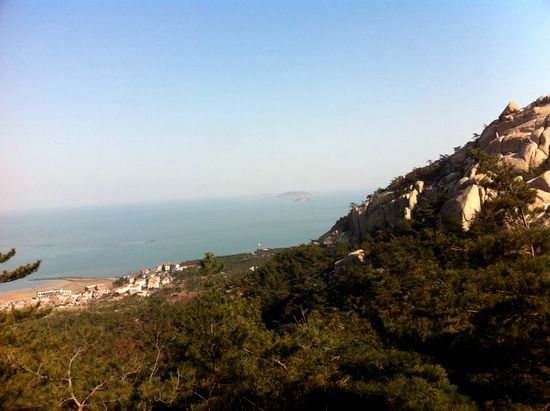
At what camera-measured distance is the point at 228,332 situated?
1252cm

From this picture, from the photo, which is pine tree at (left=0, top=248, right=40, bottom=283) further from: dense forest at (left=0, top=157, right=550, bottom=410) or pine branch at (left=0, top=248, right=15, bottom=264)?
dense forest at (left=0, top=157, right=550, bottom=410)

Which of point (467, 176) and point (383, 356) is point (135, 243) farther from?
point (383, 356)

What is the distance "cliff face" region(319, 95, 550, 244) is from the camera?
A: 960 inches

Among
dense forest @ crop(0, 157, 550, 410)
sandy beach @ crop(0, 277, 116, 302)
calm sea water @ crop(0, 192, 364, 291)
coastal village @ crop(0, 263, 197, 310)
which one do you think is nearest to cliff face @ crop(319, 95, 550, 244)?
dense forest @ crop(0, 157, 550, 410)

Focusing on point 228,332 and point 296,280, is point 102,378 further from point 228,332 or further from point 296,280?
point 296,280

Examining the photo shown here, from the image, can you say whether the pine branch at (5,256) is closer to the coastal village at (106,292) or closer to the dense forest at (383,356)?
the dense forest at (383,356)

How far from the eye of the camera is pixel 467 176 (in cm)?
2739

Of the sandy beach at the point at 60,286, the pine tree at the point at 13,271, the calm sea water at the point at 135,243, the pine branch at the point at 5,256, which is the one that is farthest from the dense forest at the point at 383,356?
the calm sea water at the point at 135,243

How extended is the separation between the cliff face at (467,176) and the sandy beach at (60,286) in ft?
213

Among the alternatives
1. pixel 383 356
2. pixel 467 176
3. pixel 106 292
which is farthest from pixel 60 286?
pixel 383 356

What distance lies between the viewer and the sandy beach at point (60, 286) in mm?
75531

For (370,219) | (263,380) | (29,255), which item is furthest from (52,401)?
(29,255)

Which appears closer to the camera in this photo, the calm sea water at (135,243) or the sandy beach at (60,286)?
the sandy beach at (60,286)

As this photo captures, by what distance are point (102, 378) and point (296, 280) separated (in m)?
24.0
